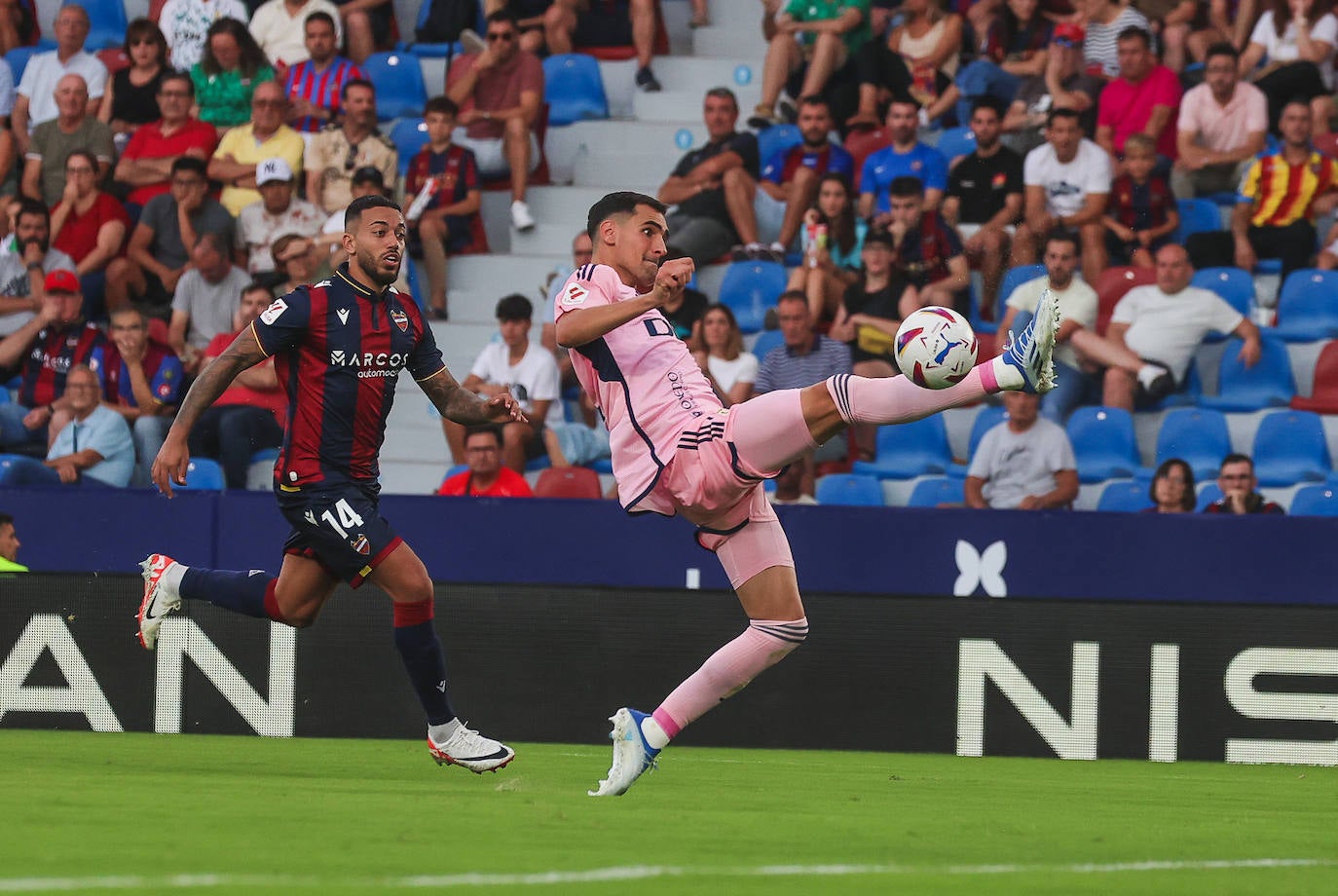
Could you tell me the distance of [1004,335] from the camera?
12.5 m

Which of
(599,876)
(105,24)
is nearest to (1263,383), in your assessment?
(599,876)

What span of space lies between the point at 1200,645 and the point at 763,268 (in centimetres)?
518

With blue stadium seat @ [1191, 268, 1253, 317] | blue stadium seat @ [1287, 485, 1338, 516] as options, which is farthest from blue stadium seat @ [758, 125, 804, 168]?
blue stadium seat @ [1287, 485, 1338, 516]

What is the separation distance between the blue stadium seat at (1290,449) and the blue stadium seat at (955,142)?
3.23 meters

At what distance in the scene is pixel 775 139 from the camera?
48.4 ft

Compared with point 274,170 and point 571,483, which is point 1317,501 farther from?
point 274,170

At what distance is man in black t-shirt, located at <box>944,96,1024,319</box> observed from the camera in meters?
13.4

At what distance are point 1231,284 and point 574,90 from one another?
18.8ft

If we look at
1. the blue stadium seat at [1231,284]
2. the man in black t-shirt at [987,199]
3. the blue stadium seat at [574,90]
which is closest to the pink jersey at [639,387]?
the man in black t-shirt at [987,199]

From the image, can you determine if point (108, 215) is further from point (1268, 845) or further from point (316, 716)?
point (1268, 845)

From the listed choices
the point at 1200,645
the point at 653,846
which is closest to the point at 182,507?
the point at 1200,645

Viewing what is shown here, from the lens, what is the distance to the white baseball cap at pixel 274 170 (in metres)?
14.1

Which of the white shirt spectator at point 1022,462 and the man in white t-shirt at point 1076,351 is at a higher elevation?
the man in white t-shirt at point 1076,351

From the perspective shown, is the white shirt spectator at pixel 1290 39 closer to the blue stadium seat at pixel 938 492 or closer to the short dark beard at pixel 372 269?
the blue stadium seat at pixel 938 492
